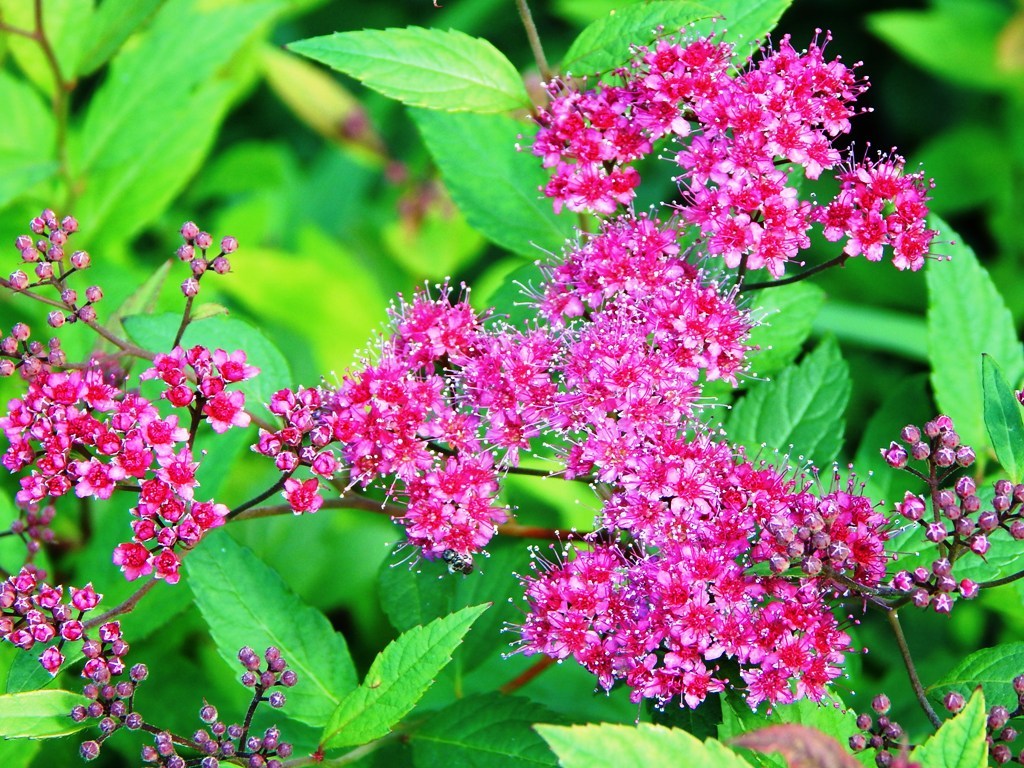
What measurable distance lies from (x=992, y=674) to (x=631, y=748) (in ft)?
2.62

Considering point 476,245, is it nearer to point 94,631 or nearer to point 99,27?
point 99,27

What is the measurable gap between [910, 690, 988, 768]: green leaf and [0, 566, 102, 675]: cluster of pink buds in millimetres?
1421

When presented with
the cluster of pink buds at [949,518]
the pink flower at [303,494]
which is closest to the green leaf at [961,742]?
the cluster of pink buds at [949,518]

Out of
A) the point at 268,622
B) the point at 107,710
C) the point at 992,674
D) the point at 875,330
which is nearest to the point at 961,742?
the point at 992,674

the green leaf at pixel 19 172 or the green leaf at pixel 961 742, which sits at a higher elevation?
the green leaf at pixel 19 172

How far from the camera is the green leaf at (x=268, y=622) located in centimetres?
222

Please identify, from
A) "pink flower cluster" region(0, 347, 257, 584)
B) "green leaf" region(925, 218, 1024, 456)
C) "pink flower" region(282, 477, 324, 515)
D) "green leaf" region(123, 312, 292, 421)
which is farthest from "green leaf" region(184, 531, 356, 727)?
"green leaf" region(925, 218, 1024, 456)

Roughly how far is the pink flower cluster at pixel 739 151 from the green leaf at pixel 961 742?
0.93m

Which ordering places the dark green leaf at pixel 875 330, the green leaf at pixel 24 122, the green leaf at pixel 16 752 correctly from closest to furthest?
the green leaf at pixel 16 752 → the green leaf at pixel 24 122 → the dark green leaf at pixel 875 330

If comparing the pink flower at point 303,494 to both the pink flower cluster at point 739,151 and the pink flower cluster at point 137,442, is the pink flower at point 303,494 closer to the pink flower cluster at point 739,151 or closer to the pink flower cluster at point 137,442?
the pink flower cluster at point 137,442

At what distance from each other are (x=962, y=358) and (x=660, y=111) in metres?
1.00

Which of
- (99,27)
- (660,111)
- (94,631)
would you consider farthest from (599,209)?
(99,27)

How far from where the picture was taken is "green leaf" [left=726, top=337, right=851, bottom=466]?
99.5 inches

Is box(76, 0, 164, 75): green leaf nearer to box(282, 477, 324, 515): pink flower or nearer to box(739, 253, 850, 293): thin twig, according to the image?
box(282, 477, 324, 515): pink flower
